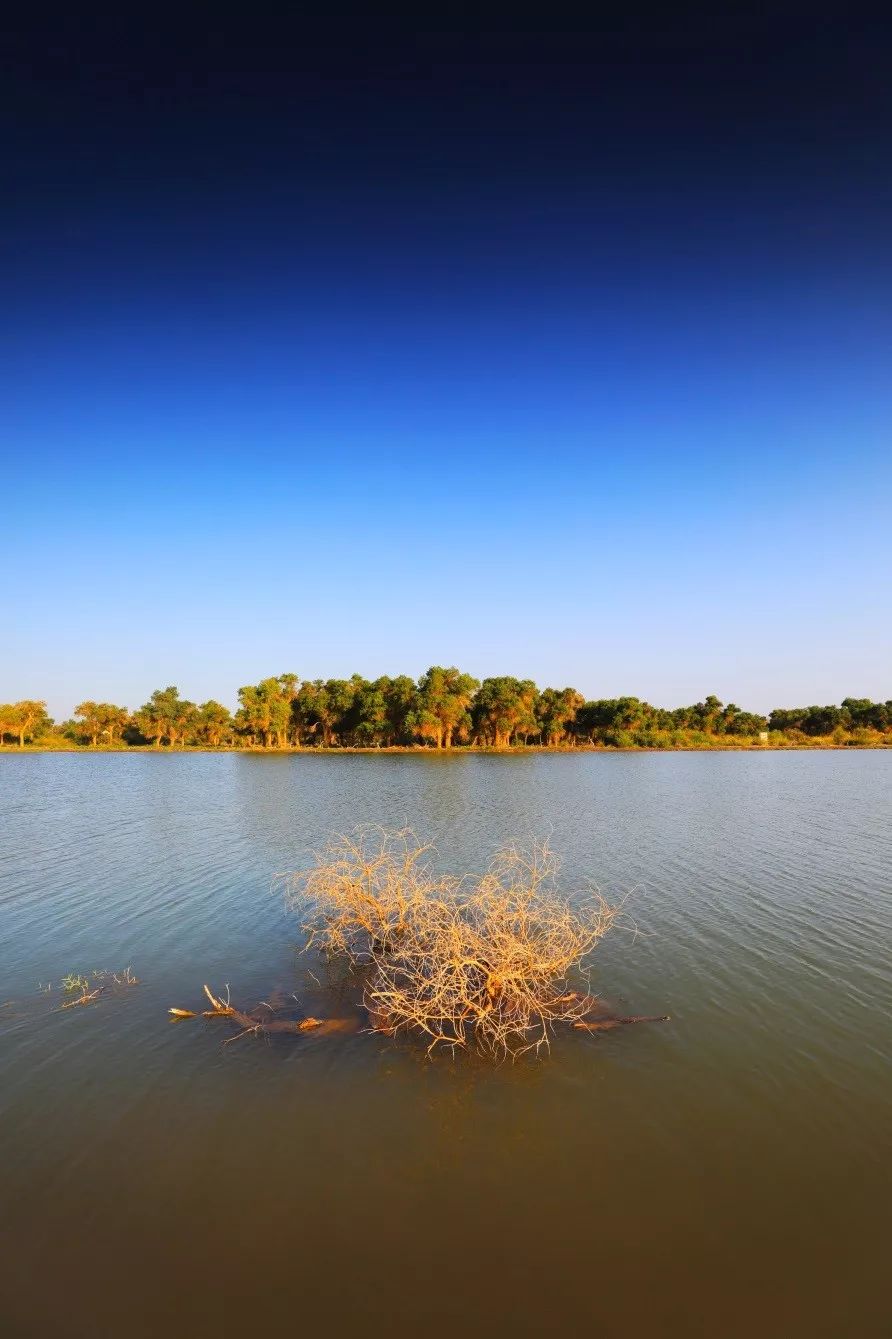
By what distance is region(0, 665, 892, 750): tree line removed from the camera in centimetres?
11269

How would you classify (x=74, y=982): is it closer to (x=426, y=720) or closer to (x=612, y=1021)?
(x=612, y=1021)

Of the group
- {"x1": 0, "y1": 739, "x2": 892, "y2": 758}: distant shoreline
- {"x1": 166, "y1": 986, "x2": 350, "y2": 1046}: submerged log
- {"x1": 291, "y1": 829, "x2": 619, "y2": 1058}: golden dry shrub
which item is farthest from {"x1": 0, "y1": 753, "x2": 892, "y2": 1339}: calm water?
{"x1": 0, "y1": 739, "x2": 892, "y2": 758}: distant shoreline

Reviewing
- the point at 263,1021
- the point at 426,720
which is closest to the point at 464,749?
the point at 426,720

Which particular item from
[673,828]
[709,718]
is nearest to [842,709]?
[709,718]

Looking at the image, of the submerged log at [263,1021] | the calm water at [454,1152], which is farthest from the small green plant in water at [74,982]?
the submerged log at [263,1021]

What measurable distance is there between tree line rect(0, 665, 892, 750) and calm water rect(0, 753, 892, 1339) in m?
93.7

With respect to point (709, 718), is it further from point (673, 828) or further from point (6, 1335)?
point (6, 1335)

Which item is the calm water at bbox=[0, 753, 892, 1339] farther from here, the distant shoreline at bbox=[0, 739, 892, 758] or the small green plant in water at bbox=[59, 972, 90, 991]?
the distant shoreline at bbox=[0, 739, 892, 758]

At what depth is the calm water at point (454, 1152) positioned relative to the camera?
5.93m

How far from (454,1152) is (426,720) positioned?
3895 inches

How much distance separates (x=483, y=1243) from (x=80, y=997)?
9.02m

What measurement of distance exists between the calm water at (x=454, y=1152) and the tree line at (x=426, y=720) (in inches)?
3689

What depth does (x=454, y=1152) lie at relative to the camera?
7.79 m

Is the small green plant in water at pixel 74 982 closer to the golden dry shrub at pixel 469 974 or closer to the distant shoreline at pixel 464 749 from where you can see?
the golden dry shrub at pixel 469 974
